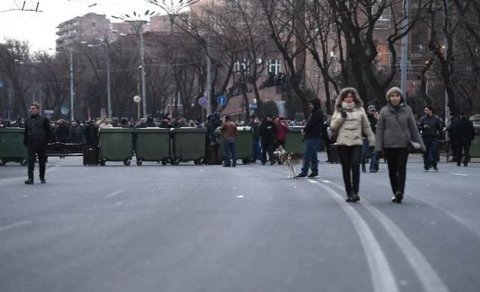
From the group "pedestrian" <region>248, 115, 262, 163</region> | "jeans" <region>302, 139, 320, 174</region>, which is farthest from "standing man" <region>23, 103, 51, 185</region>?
"pedestrian" <region>248, 115, 262, 163</region>

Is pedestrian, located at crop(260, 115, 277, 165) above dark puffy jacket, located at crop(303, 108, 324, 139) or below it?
below

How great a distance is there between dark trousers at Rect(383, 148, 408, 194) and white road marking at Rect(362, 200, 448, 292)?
5.16 feet

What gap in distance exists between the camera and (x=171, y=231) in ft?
32.2

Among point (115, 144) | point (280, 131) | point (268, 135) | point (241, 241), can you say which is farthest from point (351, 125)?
point (115, 144)

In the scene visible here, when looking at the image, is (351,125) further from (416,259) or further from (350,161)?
(416,259)

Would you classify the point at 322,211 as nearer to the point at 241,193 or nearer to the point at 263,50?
the point at 241,193

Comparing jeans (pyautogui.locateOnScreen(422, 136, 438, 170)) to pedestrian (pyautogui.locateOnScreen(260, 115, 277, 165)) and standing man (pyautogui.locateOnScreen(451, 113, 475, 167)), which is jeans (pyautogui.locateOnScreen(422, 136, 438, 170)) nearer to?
standing man (pyautogui.locateOnScreen(451, 113, 475, 167))

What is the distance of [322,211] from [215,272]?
14.6ft

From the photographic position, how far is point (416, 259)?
779 centimetres

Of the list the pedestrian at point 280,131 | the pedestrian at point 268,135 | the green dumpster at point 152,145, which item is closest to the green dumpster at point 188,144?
the green dumpster at point 152,145

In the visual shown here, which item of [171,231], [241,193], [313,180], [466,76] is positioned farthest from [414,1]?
[171,231]

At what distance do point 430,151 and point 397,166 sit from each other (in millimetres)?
10601

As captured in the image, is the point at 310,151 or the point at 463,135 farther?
the point at 463,135

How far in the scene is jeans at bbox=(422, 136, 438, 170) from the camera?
22109 millimetres
